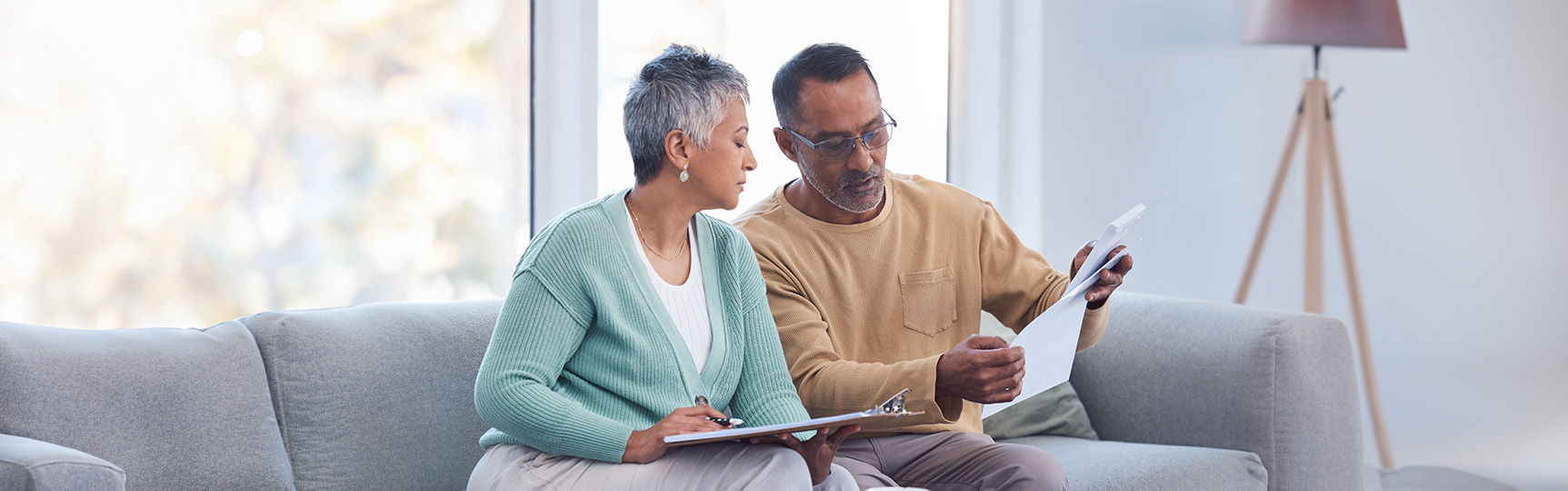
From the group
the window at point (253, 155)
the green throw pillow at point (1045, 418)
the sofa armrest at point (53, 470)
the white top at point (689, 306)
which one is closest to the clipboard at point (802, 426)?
the white top at point (689, 306)

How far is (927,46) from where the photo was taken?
10.8 feet

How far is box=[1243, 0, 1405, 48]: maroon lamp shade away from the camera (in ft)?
10.9

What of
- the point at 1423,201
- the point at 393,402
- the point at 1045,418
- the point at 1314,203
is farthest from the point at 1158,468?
the point at 1423,201

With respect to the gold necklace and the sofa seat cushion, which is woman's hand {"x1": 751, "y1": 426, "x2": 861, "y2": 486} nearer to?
the gold necklace

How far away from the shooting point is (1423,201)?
13.3 ft

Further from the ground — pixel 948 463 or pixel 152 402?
pixel 152 402

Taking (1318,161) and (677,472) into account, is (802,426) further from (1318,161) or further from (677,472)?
(1318,161)

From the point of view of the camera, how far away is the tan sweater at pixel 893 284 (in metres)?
1.78

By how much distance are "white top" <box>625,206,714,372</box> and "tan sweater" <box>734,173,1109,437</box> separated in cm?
18

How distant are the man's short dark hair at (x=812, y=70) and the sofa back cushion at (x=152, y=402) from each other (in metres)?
0.87

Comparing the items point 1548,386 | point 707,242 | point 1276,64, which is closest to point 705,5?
point 707,242

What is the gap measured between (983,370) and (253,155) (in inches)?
56.3

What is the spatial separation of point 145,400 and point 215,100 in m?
0.73

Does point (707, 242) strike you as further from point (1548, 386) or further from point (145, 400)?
point (1548, 386)
